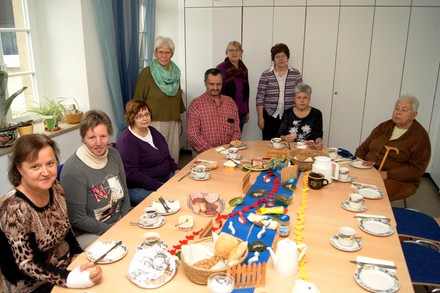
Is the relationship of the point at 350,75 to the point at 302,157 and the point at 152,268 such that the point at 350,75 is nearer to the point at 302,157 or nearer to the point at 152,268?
the point at 302,157

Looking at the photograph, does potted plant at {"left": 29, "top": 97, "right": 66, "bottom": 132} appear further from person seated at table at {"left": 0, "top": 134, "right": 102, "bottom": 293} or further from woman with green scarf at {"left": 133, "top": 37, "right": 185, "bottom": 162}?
person seated at table at {"left": 0, "top": 134, "right": 102, "bottom": 293}

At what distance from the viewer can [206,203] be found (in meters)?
1.95

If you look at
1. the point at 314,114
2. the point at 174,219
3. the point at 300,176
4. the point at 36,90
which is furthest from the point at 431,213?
the point at 36,90

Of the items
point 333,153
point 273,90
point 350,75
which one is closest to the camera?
point 333,153

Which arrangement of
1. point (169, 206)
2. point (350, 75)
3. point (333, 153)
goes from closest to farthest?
1. point (169, 206)
2. point (333, 153)
3. point (350, 75)

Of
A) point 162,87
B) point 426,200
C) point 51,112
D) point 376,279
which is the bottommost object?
point 426,200

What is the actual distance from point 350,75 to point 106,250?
375 centimetres

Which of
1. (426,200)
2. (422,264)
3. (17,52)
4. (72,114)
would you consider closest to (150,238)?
(422,264)

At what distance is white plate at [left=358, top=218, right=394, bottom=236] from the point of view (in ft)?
5.70

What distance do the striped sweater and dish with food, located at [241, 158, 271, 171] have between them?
146 cm

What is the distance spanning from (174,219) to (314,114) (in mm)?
1923

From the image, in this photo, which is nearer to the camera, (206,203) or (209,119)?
(206,203)

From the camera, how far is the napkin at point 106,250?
4.98 feet

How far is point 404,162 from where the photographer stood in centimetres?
289
